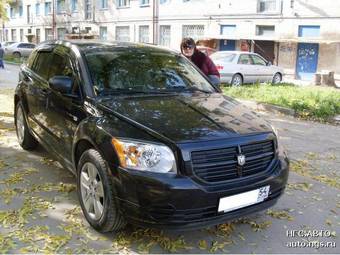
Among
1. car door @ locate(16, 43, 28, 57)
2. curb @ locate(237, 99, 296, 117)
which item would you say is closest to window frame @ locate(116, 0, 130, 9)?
car door @ locate(16, 43, 28, 57)

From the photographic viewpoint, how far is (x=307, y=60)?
22.9m

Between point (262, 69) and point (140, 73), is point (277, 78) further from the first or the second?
point (140, 73)

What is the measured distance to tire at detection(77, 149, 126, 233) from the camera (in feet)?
11.8

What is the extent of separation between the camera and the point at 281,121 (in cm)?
1006

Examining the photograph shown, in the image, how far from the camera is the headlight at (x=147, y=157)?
337 cm

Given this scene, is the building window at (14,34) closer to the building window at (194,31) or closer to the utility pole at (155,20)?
the utility pole at (155,20)

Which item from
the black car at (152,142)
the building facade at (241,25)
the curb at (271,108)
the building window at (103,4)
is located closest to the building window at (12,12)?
the building facade at (241,25)

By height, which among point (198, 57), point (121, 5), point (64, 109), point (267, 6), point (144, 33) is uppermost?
point (121, 5)

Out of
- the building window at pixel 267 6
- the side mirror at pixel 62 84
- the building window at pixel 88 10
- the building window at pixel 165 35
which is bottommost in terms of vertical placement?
the side mirror at pixel 62 84

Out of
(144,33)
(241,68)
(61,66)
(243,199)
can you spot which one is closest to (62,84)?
(61,66)

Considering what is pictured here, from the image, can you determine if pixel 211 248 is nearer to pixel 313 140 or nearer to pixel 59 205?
pixel 59 205

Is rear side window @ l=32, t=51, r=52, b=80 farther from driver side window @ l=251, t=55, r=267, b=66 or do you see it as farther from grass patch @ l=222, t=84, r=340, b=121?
driver side window @ l=251, t=55, r=267, b=66

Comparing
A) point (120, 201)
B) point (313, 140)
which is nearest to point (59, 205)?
point (120, 201)

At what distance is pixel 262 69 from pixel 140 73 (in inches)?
555
